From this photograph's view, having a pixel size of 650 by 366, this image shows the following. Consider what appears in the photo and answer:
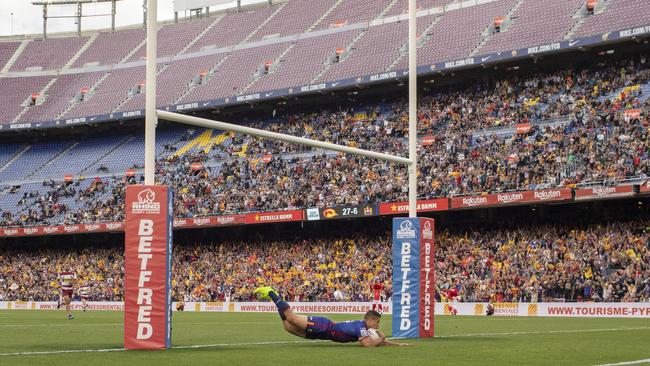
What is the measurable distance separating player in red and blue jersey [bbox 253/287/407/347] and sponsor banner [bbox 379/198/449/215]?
27.5m

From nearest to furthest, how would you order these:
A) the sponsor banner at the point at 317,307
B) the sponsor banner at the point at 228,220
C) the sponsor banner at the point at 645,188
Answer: the sponsor banner at the point at 645,188
the sponsor banner at the point at 317,307
the sponsor banner at the point at 228,220

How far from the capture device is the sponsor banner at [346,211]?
144ft

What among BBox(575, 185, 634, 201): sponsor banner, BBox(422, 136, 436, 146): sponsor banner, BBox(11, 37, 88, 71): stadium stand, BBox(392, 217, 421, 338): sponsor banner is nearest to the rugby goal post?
BBox(392, 217, 421, 338): sponsor banner

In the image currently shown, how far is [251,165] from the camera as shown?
5319 centimetres

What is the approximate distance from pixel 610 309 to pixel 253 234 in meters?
23.2

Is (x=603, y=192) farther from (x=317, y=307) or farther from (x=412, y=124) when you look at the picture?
(x=412, y=124)

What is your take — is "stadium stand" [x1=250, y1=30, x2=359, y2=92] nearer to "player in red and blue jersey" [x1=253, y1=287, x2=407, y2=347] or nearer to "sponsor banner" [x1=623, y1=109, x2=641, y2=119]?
"sponsor banner" [x1=623, y1=109, x2=641, y2=119]

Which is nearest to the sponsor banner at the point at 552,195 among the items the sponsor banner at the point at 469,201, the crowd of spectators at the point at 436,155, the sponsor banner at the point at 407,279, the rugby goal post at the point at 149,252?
the crowd of spectators at the point at 436,155

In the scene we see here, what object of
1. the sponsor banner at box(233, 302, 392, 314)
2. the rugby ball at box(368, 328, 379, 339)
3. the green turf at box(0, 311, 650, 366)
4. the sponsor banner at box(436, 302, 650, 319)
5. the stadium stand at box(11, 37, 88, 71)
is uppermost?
the stadium stand at box(11, 37, 88, 71)

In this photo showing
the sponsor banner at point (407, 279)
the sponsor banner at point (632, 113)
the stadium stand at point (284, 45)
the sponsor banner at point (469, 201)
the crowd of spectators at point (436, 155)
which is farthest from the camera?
the stadium stand at point (284, 45)

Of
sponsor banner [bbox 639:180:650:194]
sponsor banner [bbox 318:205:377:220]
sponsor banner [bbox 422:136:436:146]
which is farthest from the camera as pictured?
sponsor banner [bbox 422:136:436:146]

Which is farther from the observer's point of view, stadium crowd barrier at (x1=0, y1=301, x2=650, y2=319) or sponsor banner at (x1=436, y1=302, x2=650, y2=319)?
stadium crowd barrier at (x1=0, y1=301, x2=650, y2=319)

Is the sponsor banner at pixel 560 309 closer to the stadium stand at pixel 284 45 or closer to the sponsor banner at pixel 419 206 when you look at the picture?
the sponsor banner at pixel 419 206

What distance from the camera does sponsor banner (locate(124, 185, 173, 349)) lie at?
46.7ft
